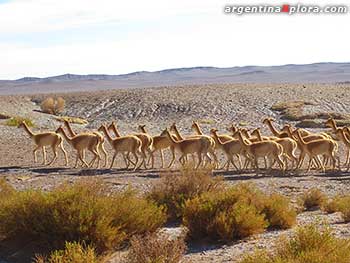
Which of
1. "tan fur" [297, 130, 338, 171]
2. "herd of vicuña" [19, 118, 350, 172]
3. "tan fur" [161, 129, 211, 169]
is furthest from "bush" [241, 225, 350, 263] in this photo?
"tan fur" [297, 130, 338, 171]

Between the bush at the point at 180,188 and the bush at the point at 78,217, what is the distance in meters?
1.29

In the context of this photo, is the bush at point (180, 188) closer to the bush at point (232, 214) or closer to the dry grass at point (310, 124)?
the bush at point (232, 214)

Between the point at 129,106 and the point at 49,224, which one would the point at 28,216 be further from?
the point at 129,106

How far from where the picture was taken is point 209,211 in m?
12.7

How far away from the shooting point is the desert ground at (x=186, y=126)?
13422mm

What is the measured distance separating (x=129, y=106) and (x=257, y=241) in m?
36.5

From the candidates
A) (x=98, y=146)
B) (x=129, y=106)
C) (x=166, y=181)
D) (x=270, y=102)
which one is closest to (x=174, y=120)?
(x=129, y=106)

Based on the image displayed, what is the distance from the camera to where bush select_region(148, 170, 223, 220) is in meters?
14.3

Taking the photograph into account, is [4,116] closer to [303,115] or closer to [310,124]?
[310,124]

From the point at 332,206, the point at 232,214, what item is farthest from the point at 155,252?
the point at 332,206

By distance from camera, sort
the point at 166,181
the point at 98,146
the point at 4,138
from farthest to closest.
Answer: the point at 4,138, the point at 98,146, the point at 166,181

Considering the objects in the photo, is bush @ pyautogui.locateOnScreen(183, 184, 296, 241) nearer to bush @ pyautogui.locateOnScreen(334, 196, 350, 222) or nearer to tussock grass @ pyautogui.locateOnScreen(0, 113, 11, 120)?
bush @ pyautogui.locateOnScreen(334, 196, 350, 222)

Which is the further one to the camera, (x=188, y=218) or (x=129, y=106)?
(x=129, y=106)

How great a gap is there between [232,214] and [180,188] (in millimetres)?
2245
